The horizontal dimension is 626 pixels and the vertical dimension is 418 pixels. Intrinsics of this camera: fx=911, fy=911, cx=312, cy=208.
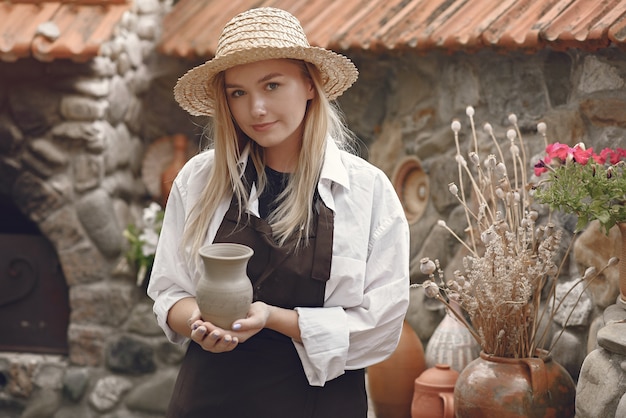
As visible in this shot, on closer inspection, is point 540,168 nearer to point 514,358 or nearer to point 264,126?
point 514,358

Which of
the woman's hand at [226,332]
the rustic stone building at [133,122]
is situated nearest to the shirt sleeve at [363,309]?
the woman's hand at [226,332]

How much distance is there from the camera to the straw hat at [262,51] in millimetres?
1994

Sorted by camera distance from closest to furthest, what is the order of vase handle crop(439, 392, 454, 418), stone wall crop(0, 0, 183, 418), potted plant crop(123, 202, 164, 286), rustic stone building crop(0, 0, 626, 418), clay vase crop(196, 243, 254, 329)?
clay vase crop(196, 243, 254, 329) < vase handle crop(439, 392, 454, 418) < rustic stone building crop(0, 0, 626, 418) < stone wall crop(0, 0, 183, 418) < potted plant crop(123, 202, 164, 286)

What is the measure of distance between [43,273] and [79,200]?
1.61 feet

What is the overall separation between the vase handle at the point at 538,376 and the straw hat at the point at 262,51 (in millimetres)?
1296

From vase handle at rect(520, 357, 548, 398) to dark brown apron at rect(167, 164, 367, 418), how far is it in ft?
3.63

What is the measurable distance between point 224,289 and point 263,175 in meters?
0.38

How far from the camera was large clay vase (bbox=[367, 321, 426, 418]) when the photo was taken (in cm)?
366

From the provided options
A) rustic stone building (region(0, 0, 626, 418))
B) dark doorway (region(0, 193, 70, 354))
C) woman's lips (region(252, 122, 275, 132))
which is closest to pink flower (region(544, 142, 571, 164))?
rustic stone building (region(0, 0, 626, 418))

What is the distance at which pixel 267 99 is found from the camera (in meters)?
2.01

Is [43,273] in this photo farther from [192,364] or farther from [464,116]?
[192,364]

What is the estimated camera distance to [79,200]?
4.53 meters

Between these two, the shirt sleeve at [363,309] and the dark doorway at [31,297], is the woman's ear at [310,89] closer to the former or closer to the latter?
the shirt sleeve at [363,309]

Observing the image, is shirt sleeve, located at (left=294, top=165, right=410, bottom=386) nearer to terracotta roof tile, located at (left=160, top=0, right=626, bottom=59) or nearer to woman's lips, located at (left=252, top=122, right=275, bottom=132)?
woman's lips, located at (left=252, top=122, right=275, bottom=132)
